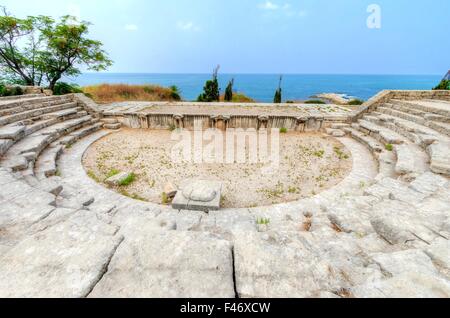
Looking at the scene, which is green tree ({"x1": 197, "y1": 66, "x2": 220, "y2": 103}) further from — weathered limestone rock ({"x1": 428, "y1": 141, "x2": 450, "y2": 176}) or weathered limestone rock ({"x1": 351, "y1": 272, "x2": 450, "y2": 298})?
weathered limestone rock ({"x1": 351, "y1": 272, "x2": 450, "y2": 298})

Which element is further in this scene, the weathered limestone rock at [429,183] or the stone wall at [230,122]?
the stone wall at [230,122]

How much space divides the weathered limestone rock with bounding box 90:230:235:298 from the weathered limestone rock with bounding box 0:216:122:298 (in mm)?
120

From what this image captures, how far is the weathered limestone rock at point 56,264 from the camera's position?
1.38 m

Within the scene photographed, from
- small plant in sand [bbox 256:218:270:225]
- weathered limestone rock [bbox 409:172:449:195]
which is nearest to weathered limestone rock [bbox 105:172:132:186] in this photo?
small plant in sand [bbox 256:218:270:225]

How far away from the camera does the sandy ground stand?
17.7 feet

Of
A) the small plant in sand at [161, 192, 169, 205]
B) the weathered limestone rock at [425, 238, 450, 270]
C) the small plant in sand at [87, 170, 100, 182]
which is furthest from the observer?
the small plant in sand at [87, 170, 100, 182]

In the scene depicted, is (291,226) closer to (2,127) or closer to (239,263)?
(239,263)

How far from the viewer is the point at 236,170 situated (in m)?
6.65

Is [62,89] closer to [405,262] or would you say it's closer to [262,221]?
[262,221]

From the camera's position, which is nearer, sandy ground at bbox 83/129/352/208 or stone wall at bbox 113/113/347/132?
sandy ground at bbox 83/129/352/208

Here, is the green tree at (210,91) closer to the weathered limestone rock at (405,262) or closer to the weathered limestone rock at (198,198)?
the weathered limestone rock at (198,198)

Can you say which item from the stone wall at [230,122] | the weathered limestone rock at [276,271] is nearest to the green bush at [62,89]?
the stone wall at [230,122]

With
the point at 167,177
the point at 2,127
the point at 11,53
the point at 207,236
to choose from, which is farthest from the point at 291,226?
the point at 11,53

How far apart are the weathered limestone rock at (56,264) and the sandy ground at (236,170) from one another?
3200 millimetres
